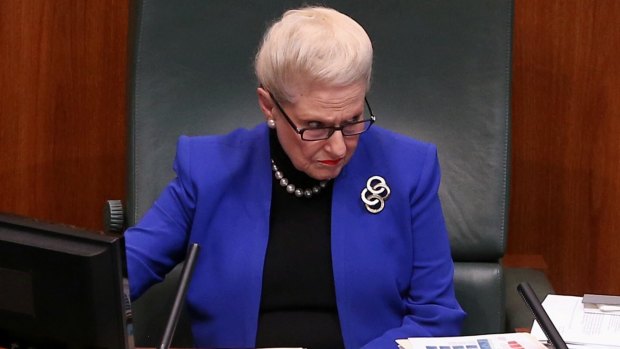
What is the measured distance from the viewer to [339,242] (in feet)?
6.35

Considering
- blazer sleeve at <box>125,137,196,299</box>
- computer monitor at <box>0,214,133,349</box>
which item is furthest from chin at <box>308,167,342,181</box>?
computer monitor at <box>0,214,133,349</box>

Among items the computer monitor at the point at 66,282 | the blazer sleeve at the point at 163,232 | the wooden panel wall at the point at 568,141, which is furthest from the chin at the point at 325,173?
the wooden panel wall at the point at 568,141

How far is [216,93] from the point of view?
2.19 meters

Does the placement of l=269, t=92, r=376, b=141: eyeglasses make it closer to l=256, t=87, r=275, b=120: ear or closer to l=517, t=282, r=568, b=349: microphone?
l=256, t=87, r=275, b=120: ear

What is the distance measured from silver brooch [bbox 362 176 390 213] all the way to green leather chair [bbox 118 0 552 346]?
236 millimetres

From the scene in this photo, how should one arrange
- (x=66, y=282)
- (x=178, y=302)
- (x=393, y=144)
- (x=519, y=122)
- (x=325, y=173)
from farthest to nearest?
(x=519, y=122), (x=393, y=144), (x=325, y=173), (x=178, y=302), (x=66, y=282)

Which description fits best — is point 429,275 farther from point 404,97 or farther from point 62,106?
point 62,106

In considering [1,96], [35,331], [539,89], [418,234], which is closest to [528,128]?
[539,89]

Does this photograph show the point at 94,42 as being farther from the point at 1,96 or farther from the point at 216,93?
the point at 216,93

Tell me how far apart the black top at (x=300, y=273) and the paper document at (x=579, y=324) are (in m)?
0.37

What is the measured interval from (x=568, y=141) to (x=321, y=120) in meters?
1.03

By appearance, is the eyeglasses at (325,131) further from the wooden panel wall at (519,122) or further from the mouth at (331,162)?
the wooden panel wall at (519,122)

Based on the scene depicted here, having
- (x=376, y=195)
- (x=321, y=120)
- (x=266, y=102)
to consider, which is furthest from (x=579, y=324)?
(x=266, y=102)

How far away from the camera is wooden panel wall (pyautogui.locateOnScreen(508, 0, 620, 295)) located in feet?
8.52
